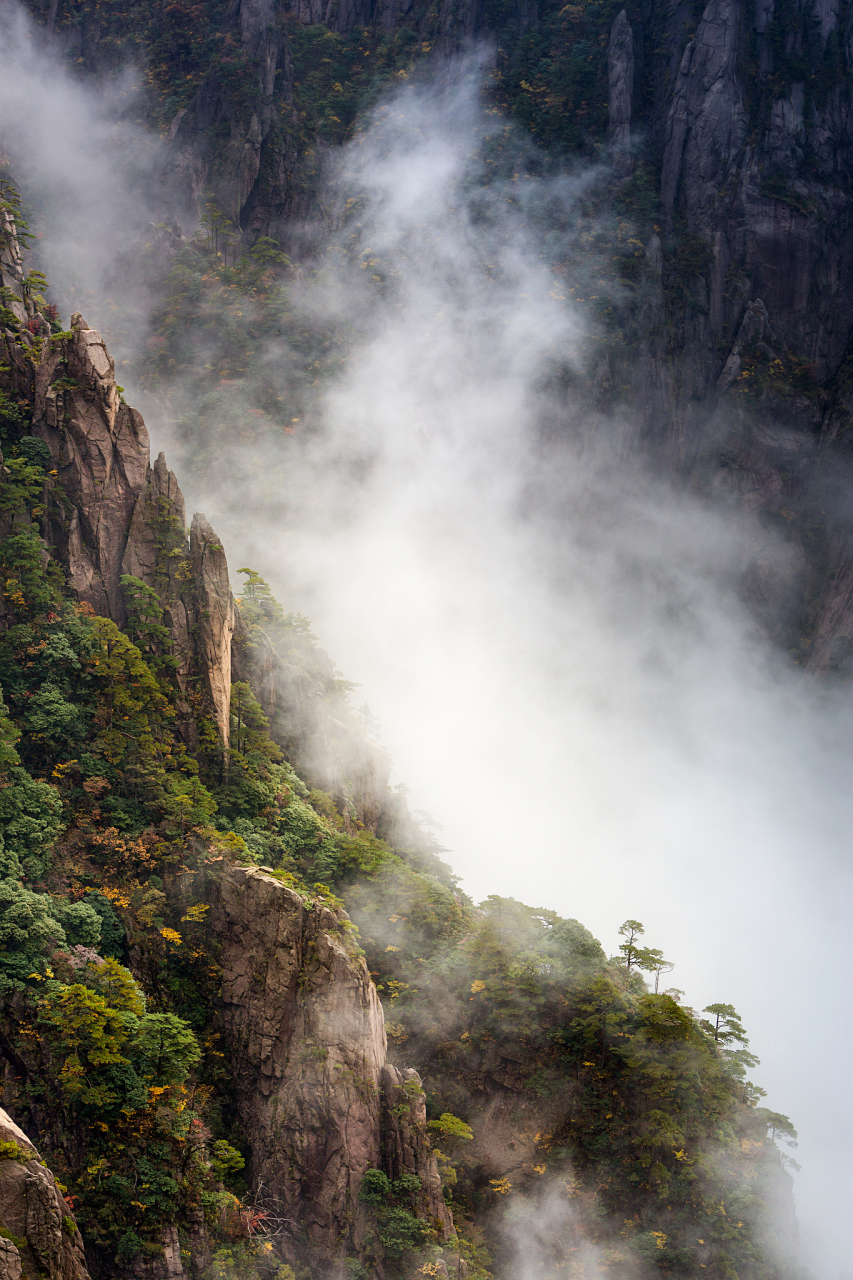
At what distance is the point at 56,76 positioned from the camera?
2638 inches

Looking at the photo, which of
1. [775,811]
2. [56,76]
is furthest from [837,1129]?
[56,76]

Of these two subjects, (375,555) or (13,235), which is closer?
(13,235)

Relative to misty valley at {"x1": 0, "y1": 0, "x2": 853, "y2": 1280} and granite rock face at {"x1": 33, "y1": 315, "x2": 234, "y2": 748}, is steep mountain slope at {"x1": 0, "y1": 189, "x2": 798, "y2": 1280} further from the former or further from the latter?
misty valley at {"x1": 0, "y1": 0, "x2": 853, "y2": 1280}

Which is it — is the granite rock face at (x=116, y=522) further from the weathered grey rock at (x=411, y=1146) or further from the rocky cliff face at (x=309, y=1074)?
the weathered grey rock at (x=411, y=1146)

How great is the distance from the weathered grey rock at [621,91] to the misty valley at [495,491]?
1.18 ft

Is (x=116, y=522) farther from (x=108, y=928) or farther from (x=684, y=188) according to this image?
(x=684, y=188)

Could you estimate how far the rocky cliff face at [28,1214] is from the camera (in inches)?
538

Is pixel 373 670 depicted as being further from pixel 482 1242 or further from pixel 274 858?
pixel 482 1242

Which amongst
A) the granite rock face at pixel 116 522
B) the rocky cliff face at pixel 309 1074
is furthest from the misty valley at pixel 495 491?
the rocky cliff face at pixel 309 1074

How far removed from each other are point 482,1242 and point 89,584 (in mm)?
26488

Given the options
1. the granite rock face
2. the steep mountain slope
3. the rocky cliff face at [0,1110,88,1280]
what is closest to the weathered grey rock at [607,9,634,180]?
the steep mountain slope

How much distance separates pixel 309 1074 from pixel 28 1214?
11.4 meters

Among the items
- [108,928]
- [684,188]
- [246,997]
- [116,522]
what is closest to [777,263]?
[684,188]

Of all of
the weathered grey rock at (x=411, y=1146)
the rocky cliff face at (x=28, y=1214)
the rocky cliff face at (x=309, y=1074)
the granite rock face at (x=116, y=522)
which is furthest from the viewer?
the granite rock face at (x=116, y=522)
